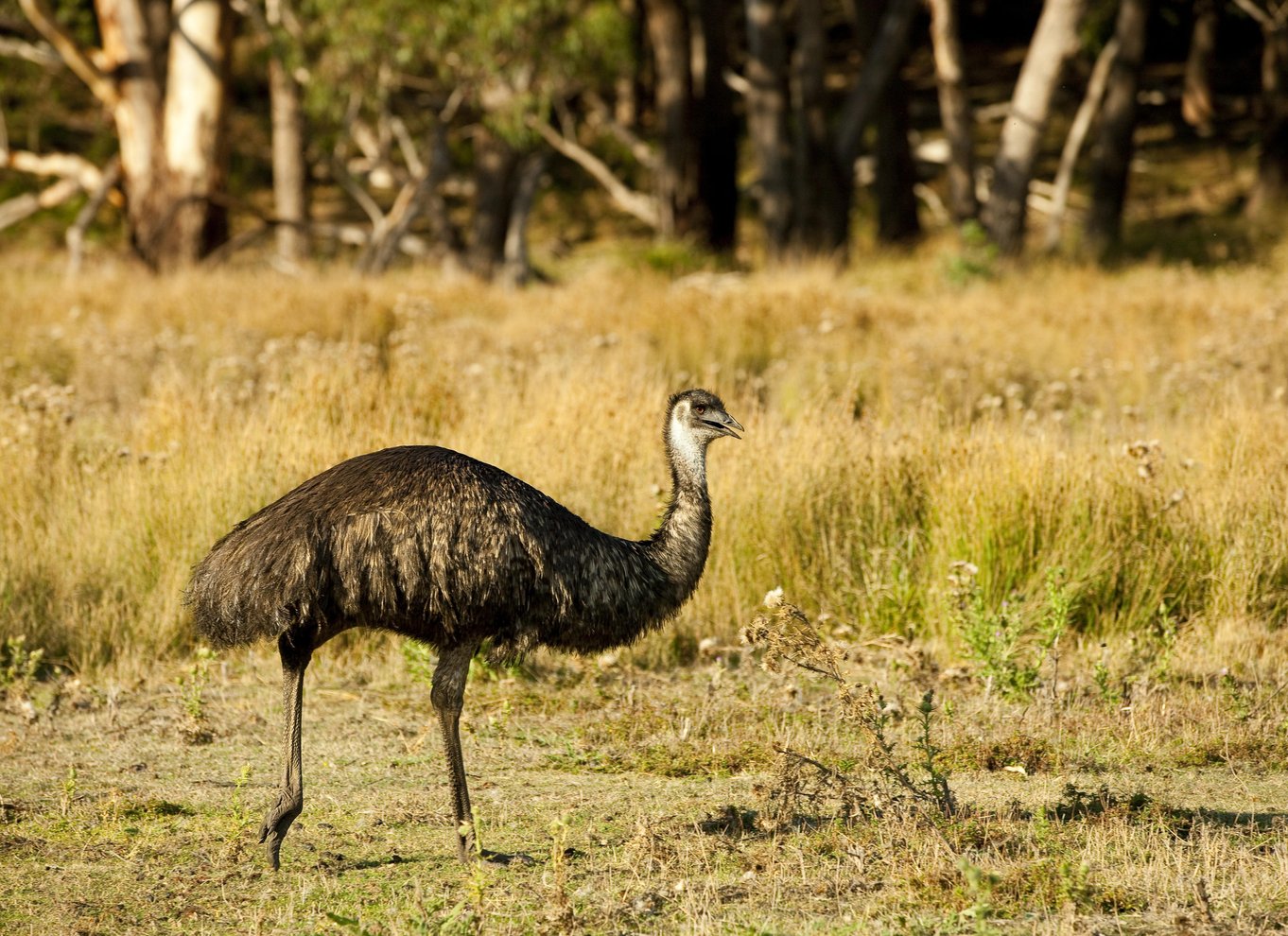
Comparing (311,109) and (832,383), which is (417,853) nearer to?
(832,383)

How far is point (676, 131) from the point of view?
74.8ft

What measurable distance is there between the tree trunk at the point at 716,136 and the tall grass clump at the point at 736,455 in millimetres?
9361

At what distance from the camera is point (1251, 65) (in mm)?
35562

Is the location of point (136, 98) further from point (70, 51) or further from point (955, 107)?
point (955, 107)

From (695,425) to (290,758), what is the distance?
1.99 metres

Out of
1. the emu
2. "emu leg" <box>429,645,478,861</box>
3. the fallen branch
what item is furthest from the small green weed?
the fallen branch

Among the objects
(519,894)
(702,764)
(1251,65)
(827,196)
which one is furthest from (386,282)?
(1251,65)

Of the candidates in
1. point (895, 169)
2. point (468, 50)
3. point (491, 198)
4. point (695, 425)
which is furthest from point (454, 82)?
point (695, 425)

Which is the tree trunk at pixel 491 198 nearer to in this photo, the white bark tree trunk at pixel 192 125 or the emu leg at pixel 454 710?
the white bark tree trunk at pixel 192 125

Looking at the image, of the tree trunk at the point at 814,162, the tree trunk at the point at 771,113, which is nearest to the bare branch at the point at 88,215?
the tree trunk at the point at 771,113

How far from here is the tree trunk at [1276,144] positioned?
2409cm

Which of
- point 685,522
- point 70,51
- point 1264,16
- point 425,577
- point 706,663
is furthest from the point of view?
point 1264,16

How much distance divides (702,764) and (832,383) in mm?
5806

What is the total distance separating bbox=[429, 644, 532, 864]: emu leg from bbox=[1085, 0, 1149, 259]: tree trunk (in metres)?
18.4
